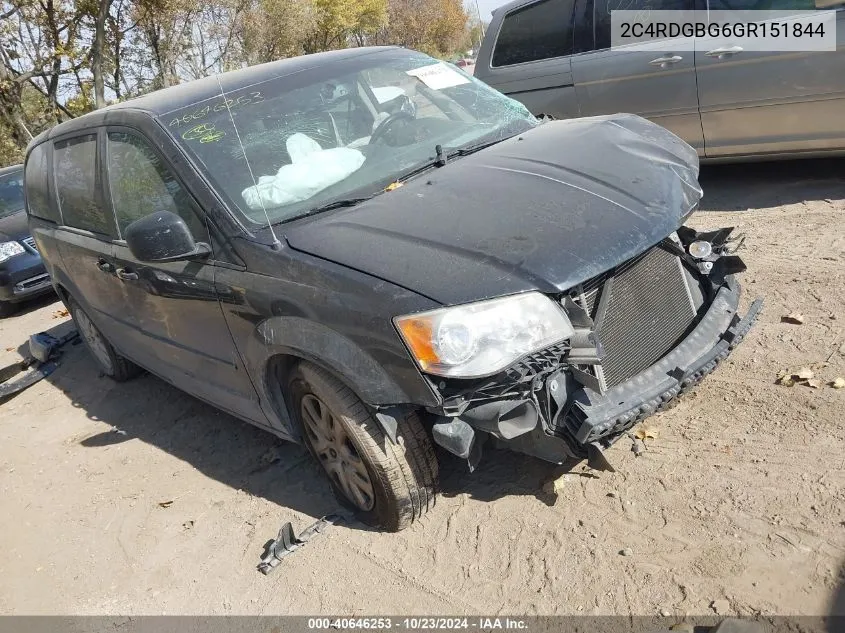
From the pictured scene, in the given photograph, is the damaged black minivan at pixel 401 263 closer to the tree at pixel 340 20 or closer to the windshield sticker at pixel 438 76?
the windshield sticker at pixel 438 76

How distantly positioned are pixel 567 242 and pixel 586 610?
1.26 metres

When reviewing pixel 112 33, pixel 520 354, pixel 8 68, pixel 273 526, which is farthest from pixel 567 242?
pixel 112 33

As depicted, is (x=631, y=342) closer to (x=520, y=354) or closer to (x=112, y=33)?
(x=520, y=354)

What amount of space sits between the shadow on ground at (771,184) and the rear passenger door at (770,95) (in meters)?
0.36

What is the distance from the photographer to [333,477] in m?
3.21

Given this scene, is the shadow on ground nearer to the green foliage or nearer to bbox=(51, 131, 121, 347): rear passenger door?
bbox=(51, 131, 121, 347): rear passenger door

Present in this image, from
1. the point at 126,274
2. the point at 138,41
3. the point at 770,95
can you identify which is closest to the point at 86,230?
the point at 126,274

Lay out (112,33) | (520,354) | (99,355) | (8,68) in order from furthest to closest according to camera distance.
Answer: (112,33) → (8,68) → (99,355) → (520,354)

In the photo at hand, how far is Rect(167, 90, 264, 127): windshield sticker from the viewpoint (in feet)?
11.1

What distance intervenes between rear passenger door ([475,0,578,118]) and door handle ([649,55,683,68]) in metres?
0.74

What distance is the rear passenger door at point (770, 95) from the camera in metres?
4.91

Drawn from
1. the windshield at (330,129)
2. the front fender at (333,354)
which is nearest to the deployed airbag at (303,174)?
the windshield at (330,129)

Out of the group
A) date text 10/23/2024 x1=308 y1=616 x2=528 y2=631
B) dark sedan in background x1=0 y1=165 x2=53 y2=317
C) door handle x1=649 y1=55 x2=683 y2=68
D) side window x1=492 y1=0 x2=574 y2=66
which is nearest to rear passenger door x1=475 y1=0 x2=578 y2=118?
side window x1=492 y1=0 x2=574 y2=66

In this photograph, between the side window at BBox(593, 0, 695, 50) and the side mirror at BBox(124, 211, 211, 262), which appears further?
the side window at BBox(593, 0, 695, 50)
